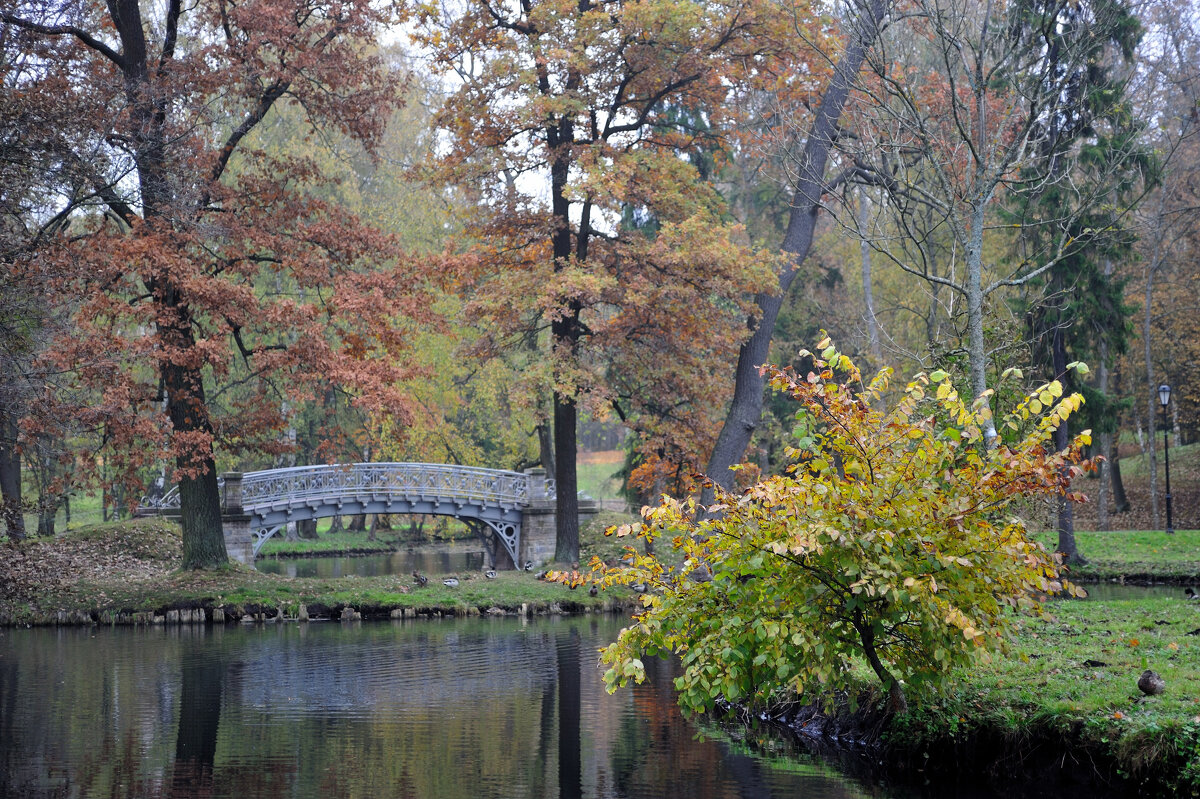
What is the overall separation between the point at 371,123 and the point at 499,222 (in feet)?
10.5

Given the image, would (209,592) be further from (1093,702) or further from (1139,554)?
(1139,554)

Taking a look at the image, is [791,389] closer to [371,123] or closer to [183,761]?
[183,761]

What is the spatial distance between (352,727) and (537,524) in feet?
54.9

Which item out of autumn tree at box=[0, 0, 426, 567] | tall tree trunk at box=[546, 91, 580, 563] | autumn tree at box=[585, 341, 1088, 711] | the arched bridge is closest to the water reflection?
the arched bridge

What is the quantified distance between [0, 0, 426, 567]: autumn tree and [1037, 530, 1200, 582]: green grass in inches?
522

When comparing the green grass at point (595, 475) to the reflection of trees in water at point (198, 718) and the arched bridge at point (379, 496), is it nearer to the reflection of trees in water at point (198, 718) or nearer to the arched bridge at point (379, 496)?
the arched bridge at point (379, 496)

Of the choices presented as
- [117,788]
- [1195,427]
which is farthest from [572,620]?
[1195,427]

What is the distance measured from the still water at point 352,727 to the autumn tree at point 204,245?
169 inches

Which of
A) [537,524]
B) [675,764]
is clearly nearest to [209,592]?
[537,524]

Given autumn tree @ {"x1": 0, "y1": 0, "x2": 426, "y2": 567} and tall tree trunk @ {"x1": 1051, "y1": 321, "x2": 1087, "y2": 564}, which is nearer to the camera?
autumn tree @ {"x1": 0, "y1": 0, "x2": 426, "y2": 567}

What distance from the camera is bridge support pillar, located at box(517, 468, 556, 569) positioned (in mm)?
26375

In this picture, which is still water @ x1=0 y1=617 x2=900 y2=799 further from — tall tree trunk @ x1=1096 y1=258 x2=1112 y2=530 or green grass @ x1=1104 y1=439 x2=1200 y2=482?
green grass @ x1=1104 y1=439 x2=1200 y2=482

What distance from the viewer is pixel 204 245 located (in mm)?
18078

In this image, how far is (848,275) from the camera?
111 ft
